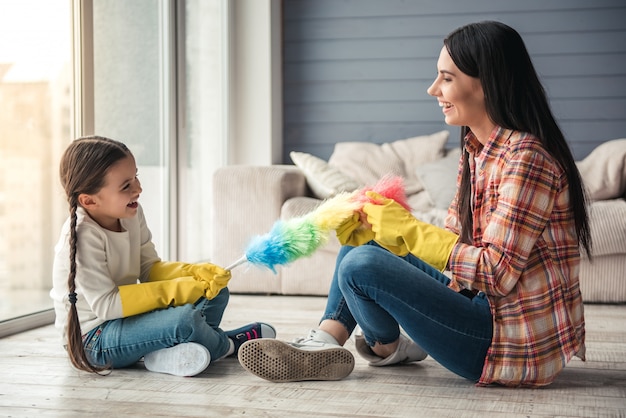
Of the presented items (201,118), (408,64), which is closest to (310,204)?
(201,118)

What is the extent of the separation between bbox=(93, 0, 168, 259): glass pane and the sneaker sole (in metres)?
1.61

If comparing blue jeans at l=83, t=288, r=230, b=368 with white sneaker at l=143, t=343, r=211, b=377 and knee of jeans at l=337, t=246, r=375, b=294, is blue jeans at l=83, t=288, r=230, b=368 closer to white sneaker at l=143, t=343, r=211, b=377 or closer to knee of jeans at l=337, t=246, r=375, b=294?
white sneaker at l=143, t=343, r=211, b=377

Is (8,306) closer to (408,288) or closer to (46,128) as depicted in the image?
(46,128)

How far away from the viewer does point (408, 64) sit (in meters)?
4.72

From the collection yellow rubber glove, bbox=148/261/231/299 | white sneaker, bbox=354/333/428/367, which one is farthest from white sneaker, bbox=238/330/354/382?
yellow rubber glove, bbox=148/261/231/299

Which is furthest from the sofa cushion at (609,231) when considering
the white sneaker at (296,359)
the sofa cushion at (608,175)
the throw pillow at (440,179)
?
the white sneaker at (296,359)

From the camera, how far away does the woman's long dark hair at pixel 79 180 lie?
6.66ft

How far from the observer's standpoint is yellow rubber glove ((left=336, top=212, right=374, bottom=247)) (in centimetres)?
194

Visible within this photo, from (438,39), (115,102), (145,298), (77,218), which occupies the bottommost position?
(145,298)

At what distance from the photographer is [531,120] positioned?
1.81 meters

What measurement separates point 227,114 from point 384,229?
3.04 metres

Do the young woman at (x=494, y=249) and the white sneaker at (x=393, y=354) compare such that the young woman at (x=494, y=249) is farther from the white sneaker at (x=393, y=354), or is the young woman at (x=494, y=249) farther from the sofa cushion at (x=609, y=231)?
the sofa cushion at (x=609, y=231)

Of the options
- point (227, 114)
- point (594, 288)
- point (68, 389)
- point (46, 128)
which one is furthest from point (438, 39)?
point (68, 389)

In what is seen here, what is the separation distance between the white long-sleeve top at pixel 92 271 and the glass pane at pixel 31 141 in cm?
74
